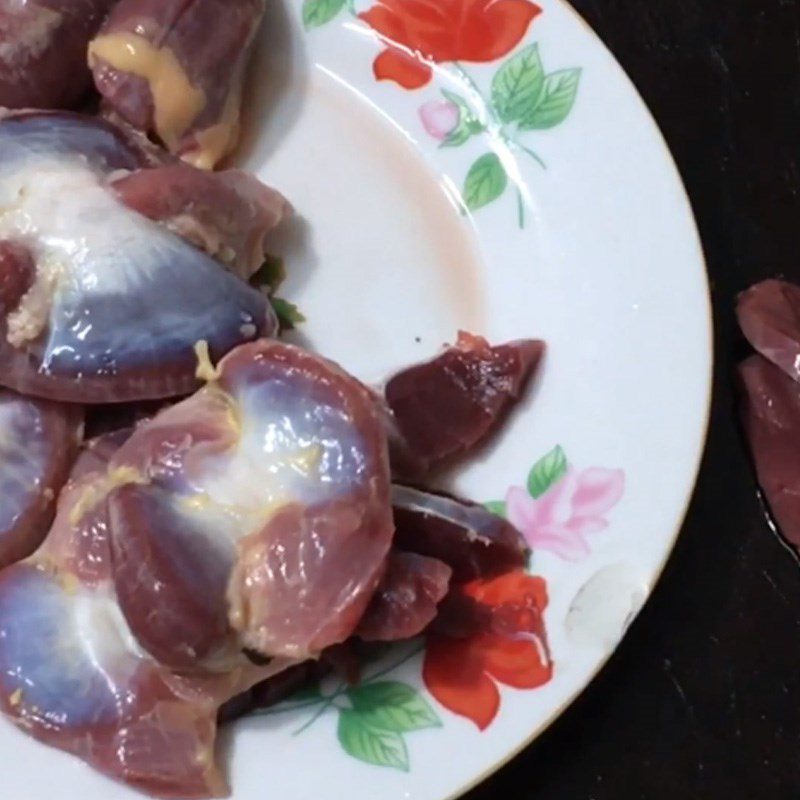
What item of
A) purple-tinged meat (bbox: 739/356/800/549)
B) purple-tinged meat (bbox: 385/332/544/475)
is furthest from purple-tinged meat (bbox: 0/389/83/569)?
purple-tinged meat (bbox: 739/356/800/549)

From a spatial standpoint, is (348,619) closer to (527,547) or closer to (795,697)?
(527,547)

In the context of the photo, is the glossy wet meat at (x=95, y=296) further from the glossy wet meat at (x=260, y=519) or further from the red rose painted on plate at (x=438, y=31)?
the red rose painted on plate at (x=438, y=31)

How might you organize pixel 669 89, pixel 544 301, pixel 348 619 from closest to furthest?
pixel 348 619, pixel 544 301, pixel 669 89

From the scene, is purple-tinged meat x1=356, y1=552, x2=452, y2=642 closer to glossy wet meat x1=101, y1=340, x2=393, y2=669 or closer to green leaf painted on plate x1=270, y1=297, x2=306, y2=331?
glossy wet meat x1=101, y1=340, x2=393, y2=669

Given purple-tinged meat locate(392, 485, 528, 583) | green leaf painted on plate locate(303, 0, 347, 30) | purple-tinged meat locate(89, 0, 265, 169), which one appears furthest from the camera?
green leaf painted on plate locate(303, 0, 347, 30)

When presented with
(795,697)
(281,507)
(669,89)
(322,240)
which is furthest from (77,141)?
(795,697)

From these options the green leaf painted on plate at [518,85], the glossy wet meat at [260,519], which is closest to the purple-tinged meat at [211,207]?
the glossy wet meat at [260,519]
